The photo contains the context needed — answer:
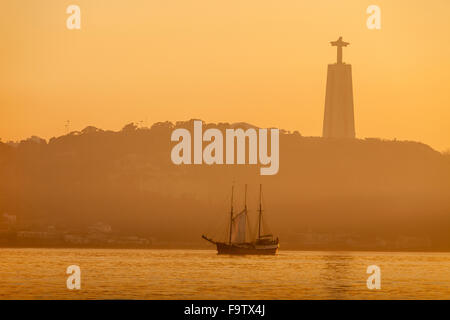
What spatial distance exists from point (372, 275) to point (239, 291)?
125 feet

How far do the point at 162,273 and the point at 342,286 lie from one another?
30218 mm

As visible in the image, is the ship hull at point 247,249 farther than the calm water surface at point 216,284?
Yes

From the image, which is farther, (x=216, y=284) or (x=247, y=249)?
(x=247, y=249)

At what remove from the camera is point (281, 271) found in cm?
13062

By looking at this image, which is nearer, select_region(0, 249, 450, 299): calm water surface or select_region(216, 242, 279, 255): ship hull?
select_region(0, 249, 450, 299): calm water surface
